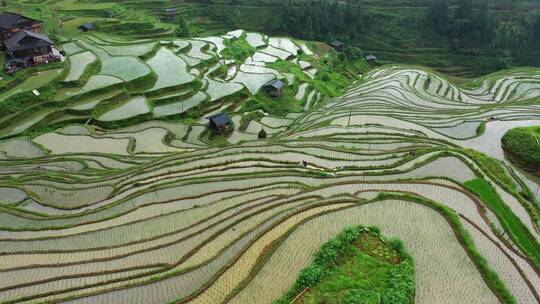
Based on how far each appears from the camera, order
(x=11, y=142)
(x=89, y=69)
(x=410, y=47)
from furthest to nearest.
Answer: (x=410, y=47) → (x=89, y=69) → (x=11, y=142)

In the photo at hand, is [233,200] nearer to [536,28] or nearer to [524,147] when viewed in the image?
[524,147]

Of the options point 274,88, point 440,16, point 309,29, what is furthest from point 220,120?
point 440,16

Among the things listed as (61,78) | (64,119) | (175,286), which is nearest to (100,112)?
(64,119)

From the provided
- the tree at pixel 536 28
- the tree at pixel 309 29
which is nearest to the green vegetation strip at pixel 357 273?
the tree at pixel 309 29

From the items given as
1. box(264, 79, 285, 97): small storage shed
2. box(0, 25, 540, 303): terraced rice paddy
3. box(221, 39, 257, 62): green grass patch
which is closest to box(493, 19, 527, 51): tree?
box(0, 25, 540, 303): terraced rice paddy

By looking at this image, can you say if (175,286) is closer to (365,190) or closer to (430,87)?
(365,190)

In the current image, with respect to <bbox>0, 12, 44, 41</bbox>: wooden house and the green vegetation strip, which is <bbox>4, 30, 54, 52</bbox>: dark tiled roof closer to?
<bbox>0, 12, 44, 41</bbox>: wooden house
